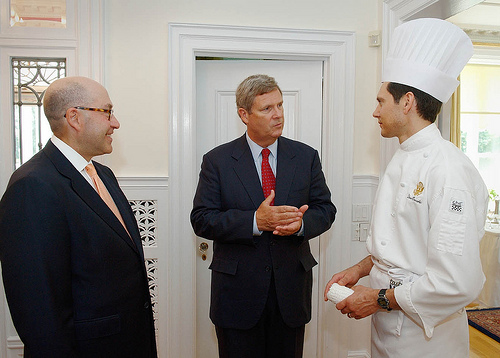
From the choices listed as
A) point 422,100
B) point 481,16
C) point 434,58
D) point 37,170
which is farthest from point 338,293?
point 481,16

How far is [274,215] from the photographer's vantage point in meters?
1.72

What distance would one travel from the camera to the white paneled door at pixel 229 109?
2746 millimetres

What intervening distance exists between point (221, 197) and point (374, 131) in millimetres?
1340

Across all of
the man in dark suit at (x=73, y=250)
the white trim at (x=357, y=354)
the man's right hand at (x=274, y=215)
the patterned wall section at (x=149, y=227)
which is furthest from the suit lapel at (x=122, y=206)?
the white trim at (x=357, y=354)

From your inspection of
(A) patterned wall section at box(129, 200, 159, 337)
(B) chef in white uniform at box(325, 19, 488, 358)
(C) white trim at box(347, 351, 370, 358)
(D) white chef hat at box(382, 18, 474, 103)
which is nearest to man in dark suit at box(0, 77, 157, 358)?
(B) chef in white uniform at box(325, 19, 488, 358)

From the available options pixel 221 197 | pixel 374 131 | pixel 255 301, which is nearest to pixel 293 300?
pixel 255 301

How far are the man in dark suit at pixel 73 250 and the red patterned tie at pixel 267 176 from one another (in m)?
0.64

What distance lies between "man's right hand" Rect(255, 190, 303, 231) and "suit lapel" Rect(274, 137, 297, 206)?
13cm

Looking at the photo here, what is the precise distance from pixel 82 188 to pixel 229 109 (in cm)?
151

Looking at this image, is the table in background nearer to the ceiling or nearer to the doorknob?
the ceiling

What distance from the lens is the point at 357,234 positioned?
2.80m

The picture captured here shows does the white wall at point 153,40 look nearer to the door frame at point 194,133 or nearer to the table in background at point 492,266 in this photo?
the door frame at point 194,133

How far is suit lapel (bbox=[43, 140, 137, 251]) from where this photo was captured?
139 cm

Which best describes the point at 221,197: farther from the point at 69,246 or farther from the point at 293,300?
the point at 69,246
